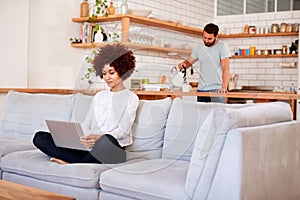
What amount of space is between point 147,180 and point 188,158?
0.58 metres

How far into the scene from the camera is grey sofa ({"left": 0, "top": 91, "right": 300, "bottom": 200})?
233 centimetres

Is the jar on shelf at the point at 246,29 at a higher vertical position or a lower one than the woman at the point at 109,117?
higher

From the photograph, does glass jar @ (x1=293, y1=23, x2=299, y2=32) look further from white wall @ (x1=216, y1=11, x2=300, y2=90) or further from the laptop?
the laptop

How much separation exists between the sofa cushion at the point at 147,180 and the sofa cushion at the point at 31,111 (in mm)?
1207

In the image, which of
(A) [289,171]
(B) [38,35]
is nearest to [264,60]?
(B) [38,35]

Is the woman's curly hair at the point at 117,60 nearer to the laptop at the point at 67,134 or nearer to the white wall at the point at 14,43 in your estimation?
the laptop at the point at 67,134

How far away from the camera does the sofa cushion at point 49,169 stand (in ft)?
9.08

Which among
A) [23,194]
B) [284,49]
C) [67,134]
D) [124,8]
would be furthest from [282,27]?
[23,194]

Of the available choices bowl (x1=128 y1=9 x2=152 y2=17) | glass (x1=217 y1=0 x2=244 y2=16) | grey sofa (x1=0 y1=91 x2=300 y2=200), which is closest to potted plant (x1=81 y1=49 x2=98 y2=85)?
grey sofa (x1=0 y1=91 x2=300 y2=200)

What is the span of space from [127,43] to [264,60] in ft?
16.4

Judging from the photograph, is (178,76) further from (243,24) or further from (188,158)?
(243,24)

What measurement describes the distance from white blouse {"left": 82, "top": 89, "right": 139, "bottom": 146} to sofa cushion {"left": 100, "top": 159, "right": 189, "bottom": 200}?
0.25 meters

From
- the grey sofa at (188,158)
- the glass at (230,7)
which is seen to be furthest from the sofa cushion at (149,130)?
the glass at (230,7)

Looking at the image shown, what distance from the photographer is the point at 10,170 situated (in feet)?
10.7
